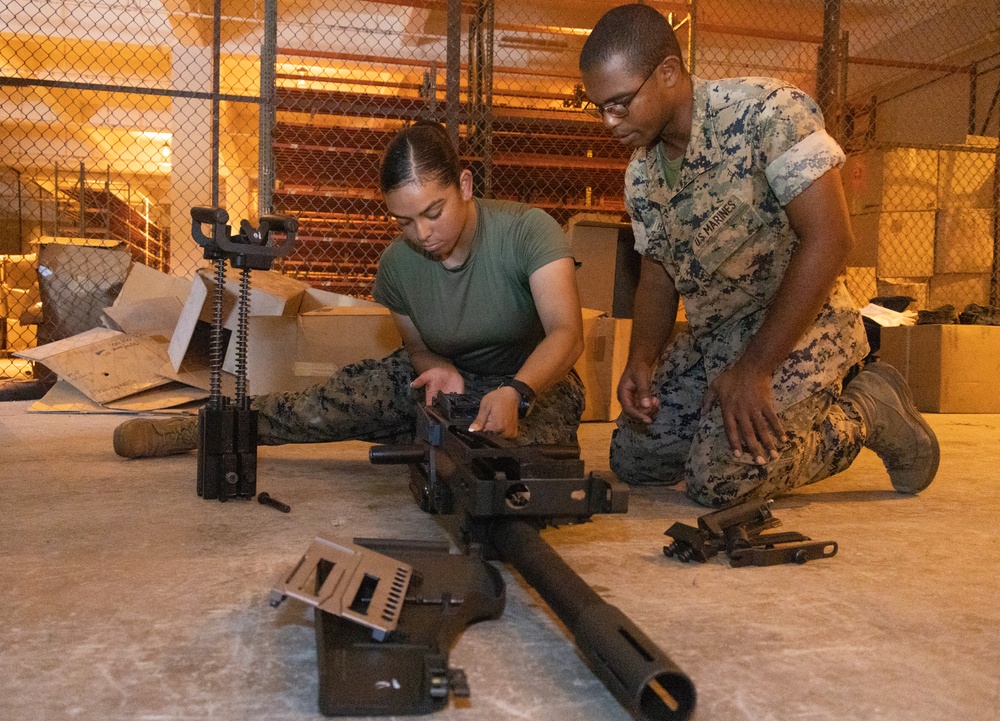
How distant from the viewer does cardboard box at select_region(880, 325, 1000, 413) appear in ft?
13.7

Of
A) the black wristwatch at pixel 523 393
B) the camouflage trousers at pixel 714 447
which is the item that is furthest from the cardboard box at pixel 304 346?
the black wristwatch at pixel 523 393

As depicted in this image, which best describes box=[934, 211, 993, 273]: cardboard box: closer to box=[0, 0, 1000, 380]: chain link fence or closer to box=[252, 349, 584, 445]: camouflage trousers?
box=[0, 0, 1000, 380]: chain link fence

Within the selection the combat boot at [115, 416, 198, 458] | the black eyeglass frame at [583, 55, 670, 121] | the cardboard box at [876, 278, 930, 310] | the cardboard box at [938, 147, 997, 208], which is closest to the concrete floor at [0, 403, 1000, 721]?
the combat boot at [115, 416, 198, 458]

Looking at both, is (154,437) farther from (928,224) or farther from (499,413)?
(928,224)

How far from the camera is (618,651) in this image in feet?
2.78

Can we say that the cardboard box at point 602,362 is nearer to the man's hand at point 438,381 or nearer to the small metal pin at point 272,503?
the man's hand at point 438,381

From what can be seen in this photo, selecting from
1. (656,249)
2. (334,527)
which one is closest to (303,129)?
(656,249)

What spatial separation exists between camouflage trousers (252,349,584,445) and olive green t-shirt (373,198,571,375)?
0.11m

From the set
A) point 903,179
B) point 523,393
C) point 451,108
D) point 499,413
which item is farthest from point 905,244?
point 499,413

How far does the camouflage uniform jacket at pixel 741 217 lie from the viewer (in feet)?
5.86

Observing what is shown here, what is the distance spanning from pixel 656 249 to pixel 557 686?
1.31 m

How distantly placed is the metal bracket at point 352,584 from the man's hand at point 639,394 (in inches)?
40.1

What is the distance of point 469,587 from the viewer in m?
1.14

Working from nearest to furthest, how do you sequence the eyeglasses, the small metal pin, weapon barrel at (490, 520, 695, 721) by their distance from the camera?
weapon barrel at (490, 520, 695, 721), the eyeglasses, the small metal pin
